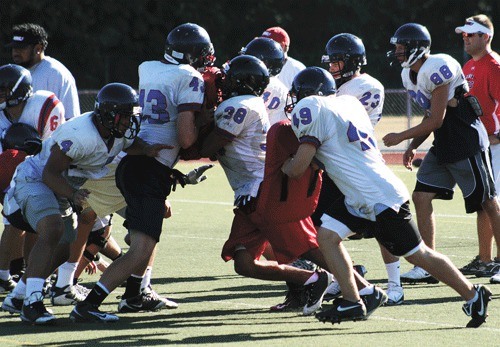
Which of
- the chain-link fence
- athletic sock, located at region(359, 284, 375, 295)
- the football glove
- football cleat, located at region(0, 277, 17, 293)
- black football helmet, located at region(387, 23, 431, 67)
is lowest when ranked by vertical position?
the chain-link fence

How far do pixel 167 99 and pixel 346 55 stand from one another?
1.70 meters

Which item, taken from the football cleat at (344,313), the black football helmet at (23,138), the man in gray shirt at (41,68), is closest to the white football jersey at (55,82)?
the man in gray shirt at (41,68)

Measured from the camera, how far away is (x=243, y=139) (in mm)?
7625

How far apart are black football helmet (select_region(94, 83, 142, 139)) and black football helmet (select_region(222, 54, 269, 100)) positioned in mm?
729

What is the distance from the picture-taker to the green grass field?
6707mm

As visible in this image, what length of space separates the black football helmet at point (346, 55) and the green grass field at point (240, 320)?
171 centimetres

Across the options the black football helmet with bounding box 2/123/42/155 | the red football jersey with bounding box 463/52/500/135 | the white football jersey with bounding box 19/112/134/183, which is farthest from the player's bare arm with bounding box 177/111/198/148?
the red football jersey with bounding box 463/52/500/135

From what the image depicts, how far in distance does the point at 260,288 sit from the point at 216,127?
1769mm

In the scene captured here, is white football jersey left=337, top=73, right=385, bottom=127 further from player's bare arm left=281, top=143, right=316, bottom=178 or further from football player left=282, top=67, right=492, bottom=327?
player's bare arm left=281, top=143, right=316, bottom=178

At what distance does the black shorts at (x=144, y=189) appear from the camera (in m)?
7.27

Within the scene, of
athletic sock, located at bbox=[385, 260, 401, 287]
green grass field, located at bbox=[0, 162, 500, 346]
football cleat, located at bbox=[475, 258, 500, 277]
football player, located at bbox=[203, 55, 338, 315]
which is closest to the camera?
green grass field, located at bbox=[0, 162, 500, 346]

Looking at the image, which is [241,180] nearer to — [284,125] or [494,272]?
[284,125]

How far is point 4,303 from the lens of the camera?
24.8 feet

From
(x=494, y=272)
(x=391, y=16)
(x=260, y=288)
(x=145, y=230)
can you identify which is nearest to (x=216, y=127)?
(x=145, y=230)
